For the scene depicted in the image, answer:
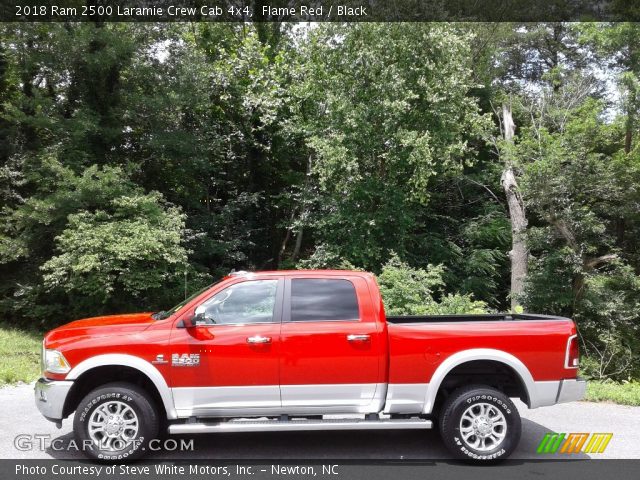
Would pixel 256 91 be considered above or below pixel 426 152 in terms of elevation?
above

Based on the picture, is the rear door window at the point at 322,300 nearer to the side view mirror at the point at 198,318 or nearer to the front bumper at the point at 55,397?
the side view mirror at the point at 198,318

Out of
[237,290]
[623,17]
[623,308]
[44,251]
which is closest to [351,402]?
[237,290]

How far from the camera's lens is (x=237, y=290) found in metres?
5.47

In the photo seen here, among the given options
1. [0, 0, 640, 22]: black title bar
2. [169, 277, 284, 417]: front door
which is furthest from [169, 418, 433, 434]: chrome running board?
[0, 0, 640, 22]: black title bar

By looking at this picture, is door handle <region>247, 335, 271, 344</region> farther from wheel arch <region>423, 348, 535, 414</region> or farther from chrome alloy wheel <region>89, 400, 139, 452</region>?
wheel arch <region>423, 348, 535, 414</region>

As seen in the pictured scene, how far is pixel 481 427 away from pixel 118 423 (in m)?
3.55

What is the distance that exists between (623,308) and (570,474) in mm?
10048

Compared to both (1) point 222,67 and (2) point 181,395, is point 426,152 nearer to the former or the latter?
(1) point 222,67

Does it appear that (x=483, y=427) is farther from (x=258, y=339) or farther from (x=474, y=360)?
(x=258, y=339)

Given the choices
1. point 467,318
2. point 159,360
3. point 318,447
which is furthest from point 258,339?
point 467,318

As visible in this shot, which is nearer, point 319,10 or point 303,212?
point 303,212

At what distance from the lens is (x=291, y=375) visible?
5156 mm

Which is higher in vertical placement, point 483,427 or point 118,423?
point 118,423

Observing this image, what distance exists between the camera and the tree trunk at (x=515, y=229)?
14.7 m
